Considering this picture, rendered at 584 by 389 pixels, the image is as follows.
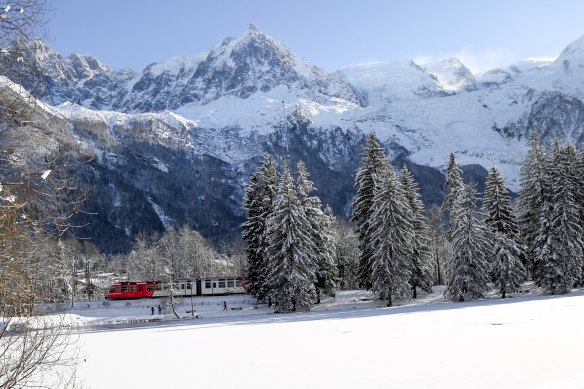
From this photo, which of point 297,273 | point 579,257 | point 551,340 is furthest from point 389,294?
point 551,340

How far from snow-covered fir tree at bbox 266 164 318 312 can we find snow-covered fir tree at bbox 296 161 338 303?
7.20ft

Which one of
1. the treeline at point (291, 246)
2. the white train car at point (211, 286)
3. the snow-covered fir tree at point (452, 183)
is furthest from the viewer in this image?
the white train car at point (211, 286)

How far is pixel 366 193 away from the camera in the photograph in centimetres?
4994

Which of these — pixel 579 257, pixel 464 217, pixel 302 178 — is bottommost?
pixel 579 257

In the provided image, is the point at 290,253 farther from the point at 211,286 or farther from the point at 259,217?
the point at 211,286

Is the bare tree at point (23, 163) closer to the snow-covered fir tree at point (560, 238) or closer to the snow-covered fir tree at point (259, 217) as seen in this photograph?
the snow-covered fir tree at point (259, 217)

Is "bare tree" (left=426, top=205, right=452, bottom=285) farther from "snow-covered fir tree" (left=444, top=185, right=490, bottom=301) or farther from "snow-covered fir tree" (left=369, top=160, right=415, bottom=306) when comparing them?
"snow-covered fir tree" (left=369, top=160, right=415, bottom=306)

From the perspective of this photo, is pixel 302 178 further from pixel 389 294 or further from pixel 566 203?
pixel 566 203

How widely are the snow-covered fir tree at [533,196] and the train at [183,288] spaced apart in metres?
33.5

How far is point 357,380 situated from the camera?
12727 mm

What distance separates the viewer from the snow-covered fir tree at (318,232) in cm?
4859

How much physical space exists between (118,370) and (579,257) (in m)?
41.4

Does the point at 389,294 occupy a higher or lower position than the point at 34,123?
lower

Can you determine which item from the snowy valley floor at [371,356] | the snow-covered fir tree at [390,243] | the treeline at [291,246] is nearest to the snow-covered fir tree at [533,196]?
the snow-covered fir tree at [390,243]
